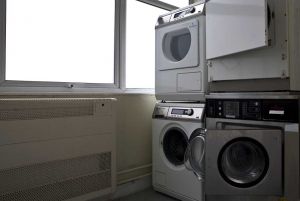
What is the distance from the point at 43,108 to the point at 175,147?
1.21m

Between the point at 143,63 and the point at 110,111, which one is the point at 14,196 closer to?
the point at 110,111

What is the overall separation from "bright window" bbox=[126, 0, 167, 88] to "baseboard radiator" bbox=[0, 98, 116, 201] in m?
0.89

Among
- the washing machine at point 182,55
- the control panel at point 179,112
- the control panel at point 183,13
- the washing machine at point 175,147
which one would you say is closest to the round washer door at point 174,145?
the washing machine at point 175,147

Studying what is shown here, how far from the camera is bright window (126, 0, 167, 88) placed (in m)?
2.57

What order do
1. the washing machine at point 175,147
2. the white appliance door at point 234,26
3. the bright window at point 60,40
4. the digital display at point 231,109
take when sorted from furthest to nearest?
the washing machine at point 175,147 → the bright window at point 60,40 → the digital display at point 231,109 → the white appliance door at point 234,26

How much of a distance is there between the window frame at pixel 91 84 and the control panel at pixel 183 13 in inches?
16.1

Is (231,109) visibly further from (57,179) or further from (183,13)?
(57,179)

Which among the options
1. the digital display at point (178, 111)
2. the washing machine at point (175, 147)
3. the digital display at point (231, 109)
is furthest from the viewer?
the digital display at point (178, 111)

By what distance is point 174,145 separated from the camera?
2205 mm

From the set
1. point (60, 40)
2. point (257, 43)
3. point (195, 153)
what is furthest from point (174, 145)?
point (60, 40)

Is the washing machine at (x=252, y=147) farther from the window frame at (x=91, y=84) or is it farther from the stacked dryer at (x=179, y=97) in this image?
the window frame at (x=91, y=84)

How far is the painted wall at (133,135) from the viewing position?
86.8 inches

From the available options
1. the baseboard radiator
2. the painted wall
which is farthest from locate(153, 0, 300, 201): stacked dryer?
the baseboard radiator

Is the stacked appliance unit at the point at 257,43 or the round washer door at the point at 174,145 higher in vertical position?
the stacked appliance unit at the point at 257,43
